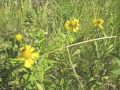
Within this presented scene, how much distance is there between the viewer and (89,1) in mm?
1949

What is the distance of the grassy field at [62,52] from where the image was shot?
4.09ft

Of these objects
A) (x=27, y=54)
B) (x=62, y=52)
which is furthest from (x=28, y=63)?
(x=62, y=52)

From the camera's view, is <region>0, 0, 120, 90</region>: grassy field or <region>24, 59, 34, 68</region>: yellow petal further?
<region>0, 0, 120, 90</region>: grassy field

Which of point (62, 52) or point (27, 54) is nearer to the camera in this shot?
point (27, 54)

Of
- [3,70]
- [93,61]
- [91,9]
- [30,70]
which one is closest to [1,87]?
[3,70]

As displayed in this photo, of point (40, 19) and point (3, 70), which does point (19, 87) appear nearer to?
point (3, 70)

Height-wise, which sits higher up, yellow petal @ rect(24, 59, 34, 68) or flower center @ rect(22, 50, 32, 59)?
flower center @ rect(22, 50, 32, 59)

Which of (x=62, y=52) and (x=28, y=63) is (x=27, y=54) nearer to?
(x=28, y=63)

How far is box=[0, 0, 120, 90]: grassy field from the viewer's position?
4.09 ft

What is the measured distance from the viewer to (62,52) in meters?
1.43

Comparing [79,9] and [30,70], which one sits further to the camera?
[79,9]

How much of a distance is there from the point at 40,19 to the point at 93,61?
0.51 meters

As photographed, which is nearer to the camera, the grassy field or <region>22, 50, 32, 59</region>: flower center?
<region>22, 50, 32, 59</region>: flower center

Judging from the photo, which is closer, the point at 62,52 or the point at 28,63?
the point at 28,63
